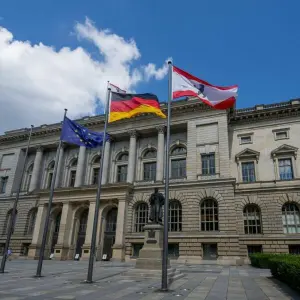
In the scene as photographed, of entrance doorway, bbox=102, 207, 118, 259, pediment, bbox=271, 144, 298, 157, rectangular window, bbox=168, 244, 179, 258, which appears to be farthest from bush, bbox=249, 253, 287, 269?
entrance doorway, bbox=102, 207, 118, 259

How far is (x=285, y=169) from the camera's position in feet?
112

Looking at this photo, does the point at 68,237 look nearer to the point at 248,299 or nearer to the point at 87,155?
the point at 87,155

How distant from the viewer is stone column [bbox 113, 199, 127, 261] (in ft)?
110

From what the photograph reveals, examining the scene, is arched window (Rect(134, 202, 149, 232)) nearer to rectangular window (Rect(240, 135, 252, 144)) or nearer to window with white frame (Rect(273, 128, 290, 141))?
rectangular window (Rect(240, 135, 252, 144))

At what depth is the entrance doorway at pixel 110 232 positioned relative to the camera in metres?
36.2

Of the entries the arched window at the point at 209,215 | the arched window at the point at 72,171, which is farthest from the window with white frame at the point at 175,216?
the arched window at the point at 72,171

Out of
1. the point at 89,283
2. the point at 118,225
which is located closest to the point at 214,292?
→ the point at 89,283

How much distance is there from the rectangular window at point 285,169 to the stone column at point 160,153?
46.7ft

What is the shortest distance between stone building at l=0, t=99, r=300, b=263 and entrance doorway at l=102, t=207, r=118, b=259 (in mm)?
144

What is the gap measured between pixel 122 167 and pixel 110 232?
937cm

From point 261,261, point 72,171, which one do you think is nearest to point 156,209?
point 261,261

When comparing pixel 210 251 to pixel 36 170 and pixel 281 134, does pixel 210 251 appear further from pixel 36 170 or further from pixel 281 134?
pixel 36 170

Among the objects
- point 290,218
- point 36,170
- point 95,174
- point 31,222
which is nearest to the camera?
point 290,218

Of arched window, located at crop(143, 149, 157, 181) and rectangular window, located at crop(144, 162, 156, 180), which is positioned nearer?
rectangular window, located at crop(144, 162, 156, 180)
